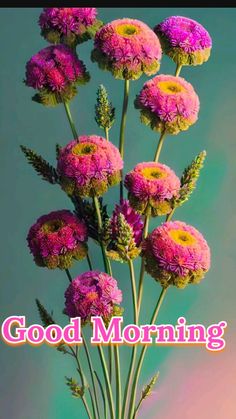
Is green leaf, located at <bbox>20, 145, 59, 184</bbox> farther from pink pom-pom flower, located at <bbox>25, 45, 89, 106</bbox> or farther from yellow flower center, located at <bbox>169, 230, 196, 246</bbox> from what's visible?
yellow flower center, located at <bbox>169, 230, 196, 246</bbox>

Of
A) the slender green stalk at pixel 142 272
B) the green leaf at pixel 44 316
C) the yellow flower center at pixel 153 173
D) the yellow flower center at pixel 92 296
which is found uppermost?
the yellow flower center at pixel 153 173

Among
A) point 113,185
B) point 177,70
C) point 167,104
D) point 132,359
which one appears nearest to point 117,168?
point 113,185

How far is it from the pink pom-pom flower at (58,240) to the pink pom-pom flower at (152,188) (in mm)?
113

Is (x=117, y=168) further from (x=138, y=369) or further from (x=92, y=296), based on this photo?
(x=138, y=369)

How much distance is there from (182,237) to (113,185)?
151 mm

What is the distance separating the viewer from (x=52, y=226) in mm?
1438

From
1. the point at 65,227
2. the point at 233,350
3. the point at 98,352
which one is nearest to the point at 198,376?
the point at 233,350

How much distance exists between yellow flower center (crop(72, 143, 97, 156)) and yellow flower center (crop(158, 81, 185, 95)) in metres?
0.16

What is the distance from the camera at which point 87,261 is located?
1.53 metres

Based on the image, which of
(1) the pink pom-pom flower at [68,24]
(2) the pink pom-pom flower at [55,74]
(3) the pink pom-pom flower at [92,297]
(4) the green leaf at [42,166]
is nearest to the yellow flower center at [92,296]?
(3) the pink pom-pom flower at [92,297]

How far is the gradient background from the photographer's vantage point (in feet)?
5.26

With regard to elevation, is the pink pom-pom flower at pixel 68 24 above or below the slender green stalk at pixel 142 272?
above

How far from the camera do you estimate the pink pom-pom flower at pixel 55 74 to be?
143 centimetres

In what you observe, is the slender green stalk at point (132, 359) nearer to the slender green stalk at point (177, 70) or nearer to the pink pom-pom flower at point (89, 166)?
the pink pom-pom flower at point (89, 166)
